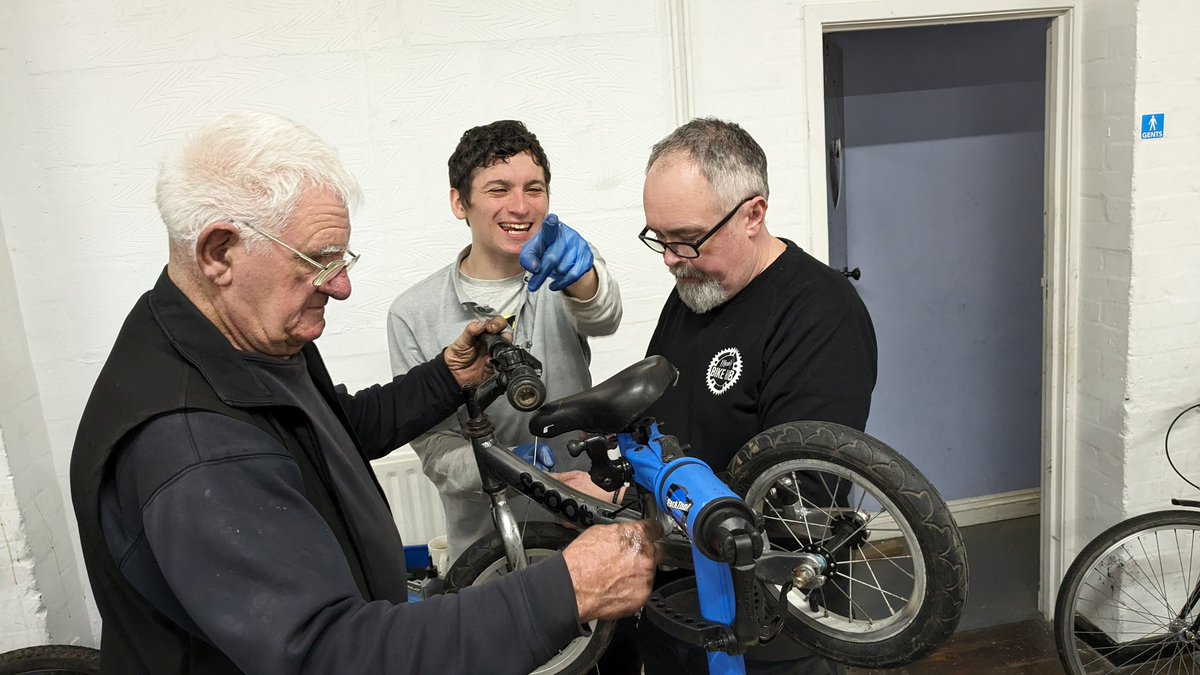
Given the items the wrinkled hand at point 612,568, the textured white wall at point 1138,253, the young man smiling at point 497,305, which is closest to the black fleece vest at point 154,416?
the wrinkled hand at point 612,568

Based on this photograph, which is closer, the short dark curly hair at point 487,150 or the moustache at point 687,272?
the moustache at point 687,272

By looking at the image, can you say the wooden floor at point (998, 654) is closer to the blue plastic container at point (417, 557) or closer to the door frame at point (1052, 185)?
the door frame at point (1052, 185)

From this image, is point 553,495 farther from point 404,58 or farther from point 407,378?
point 404,58

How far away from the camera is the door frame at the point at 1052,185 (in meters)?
2.77

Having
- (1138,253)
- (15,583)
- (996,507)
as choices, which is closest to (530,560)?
(15,583)

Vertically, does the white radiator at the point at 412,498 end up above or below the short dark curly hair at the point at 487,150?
below

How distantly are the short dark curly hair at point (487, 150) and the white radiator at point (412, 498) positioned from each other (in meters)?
1.17

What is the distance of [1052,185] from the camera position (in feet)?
9.77

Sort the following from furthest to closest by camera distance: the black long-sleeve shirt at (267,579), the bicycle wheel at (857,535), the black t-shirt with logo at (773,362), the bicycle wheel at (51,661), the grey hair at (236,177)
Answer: the bicycle wheel at (51,661) → the black t-shirt with logo at (773,362) → the bicycle wheel at (857,535) → the grey hair at (236,177) → the black long-sleeve shirt at (267,579)

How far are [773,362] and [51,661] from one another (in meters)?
2.02

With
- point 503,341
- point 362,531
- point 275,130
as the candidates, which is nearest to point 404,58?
point 503,341

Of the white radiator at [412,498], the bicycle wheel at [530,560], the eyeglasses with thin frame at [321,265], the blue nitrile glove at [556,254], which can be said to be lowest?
the white radiator at [412,498]

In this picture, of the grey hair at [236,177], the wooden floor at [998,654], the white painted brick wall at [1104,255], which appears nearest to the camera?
the grey hair at [236,177]

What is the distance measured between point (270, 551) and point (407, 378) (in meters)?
0.77
